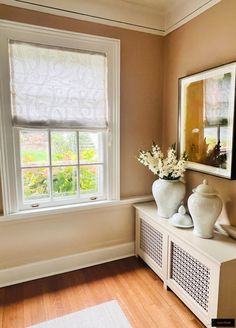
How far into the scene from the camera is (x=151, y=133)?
242 centimetres

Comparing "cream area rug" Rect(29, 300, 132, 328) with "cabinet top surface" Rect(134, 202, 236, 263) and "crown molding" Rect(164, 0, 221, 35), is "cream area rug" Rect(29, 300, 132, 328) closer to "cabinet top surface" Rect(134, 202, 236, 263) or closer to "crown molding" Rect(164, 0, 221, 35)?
"cabinet top surface" Rect(134, 202, 236, 263)

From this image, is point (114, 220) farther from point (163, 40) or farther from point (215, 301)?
point (163, 40)

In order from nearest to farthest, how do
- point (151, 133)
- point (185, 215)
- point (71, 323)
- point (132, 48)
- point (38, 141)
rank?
point (71, 323)
point (185, 215)
point (38, 141)
point (132, 48)
point (151, 133)

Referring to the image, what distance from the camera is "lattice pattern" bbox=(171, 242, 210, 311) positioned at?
4.94 feet

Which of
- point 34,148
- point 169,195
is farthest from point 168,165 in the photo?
point 34,148

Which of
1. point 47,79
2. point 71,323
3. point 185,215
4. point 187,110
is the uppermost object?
point 47,79

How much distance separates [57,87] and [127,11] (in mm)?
985

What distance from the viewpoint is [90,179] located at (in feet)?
7.39

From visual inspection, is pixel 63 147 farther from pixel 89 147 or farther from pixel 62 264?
pixel 62 264

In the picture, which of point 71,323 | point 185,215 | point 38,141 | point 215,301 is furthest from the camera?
point 38,141

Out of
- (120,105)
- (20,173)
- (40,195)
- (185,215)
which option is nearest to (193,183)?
(185,215)

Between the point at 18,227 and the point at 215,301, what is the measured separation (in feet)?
5.30

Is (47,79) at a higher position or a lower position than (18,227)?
higher

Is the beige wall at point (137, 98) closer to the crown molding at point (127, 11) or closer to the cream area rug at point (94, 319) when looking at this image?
A: the crown molding at point (127, 11)
